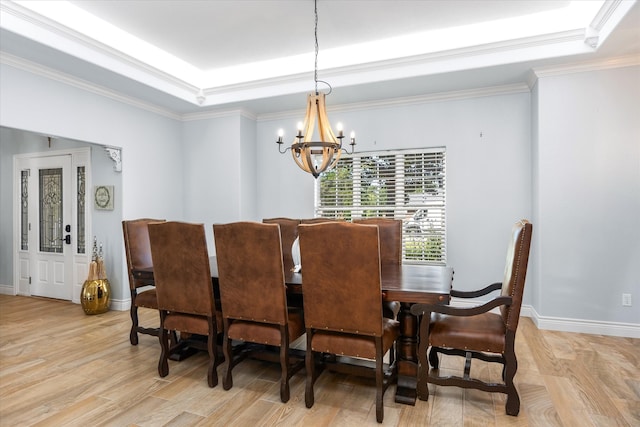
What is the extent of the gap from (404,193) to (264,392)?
10.0 ft

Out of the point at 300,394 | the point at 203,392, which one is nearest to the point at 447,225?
the point at 300,394

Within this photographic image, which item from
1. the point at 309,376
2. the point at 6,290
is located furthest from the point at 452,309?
the point at 6,290

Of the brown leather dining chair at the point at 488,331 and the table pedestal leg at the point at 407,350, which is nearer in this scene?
the brown leather dining chair at the point at 488,331

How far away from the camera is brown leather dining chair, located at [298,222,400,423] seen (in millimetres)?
2074

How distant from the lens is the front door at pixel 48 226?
16.7ft

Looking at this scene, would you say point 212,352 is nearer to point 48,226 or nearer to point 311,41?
point 311,41

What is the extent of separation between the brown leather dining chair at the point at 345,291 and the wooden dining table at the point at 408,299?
0.19 meters

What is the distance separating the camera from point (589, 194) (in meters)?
3.69

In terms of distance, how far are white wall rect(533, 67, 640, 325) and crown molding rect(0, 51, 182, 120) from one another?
4739mm

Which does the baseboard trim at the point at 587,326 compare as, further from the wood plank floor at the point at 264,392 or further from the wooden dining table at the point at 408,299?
the wooden dining table at the point at 408,299

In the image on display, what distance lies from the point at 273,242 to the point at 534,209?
3215mm

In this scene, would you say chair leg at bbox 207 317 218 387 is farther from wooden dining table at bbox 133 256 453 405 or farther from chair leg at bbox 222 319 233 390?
wooden dining table at bbox 133 256 453 405

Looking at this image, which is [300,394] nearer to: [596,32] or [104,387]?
[104,387]

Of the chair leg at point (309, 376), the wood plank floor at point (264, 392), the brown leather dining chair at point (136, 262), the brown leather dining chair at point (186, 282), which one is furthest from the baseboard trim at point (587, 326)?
the brown leather dining chair at point (136, 262)
